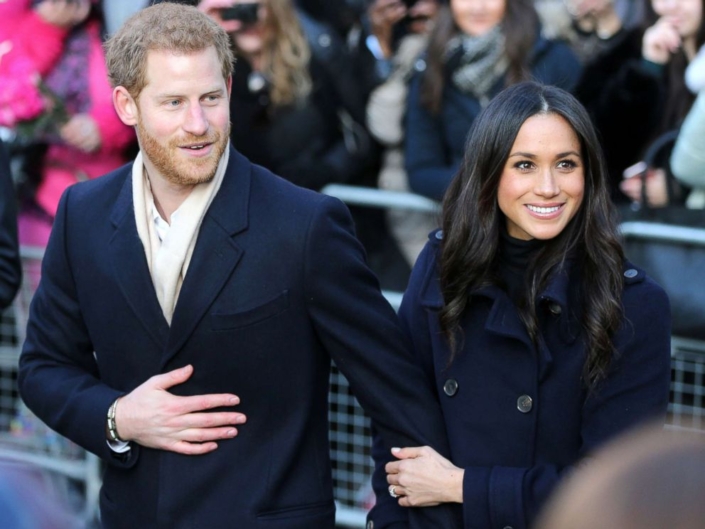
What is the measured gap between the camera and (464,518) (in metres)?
3.09

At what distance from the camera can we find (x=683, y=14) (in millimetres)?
4871

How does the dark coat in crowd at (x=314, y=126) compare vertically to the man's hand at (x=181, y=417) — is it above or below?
above

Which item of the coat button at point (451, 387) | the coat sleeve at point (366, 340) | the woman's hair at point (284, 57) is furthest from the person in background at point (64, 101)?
the coat button at point (451, 387)

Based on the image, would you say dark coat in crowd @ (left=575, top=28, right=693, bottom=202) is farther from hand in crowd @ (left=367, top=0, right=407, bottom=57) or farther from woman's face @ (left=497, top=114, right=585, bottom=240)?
woman's face @ (left=497, top=114, right=585, bottom=240)

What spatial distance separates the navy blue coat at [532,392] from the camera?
118 inches

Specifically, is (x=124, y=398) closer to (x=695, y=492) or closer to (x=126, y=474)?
(x=126, y=474)

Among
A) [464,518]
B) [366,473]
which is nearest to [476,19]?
[366,473]

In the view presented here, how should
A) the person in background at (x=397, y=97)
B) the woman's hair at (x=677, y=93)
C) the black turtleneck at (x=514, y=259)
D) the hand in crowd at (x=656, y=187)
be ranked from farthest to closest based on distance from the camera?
the person in background at (x=397, y=97) → the woman's hair at (x=677, y=93) → the hand in crowd at (x=656, y=187) → the black turtleneck at (x=514, y=259)

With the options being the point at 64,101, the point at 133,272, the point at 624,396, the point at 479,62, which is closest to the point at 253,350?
the point at 133,272

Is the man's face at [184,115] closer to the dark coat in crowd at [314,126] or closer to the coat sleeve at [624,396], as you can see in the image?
the coat sleeve at [624,396]

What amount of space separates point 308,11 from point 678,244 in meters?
2.07

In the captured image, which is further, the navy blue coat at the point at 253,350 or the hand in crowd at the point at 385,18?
the hand in crowd at the point at 385,18

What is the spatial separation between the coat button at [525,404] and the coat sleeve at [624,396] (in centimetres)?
13

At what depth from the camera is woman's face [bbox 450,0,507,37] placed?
504cm
